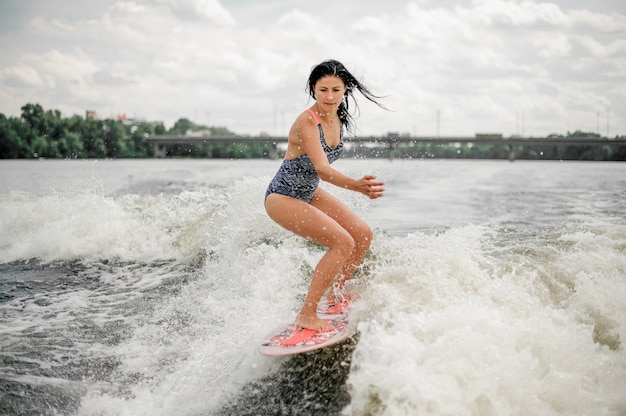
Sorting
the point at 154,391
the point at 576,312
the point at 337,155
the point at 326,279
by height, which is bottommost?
the point at 154,391

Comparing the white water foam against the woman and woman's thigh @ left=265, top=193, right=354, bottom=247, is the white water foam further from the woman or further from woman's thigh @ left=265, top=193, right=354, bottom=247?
woman's thigh @ left=265, top=193, right=354, bottom=247

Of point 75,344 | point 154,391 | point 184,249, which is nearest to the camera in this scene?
point 154,391

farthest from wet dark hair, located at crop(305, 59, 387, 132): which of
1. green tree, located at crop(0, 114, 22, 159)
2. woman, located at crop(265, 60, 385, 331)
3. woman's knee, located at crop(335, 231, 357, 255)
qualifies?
green tree, located at crop(0, 114, 22, 159)

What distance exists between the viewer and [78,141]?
111375mm

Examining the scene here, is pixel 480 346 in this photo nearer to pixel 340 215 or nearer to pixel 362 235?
pixel 362 235

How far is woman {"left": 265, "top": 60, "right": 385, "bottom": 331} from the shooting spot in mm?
4539

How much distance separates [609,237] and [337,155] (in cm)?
598

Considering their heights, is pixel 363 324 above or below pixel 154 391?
above

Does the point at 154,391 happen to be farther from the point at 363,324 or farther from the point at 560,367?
the point at 560,367

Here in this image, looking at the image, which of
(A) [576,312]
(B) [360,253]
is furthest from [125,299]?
(A) [576,312]

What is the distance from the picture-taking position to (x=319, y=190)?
203 inches

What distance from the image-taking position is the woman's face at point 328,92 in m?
4.70

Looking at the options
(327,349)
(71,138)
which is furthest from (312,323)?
(71,138)

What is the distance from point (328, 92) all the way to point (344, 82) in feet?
0.67
